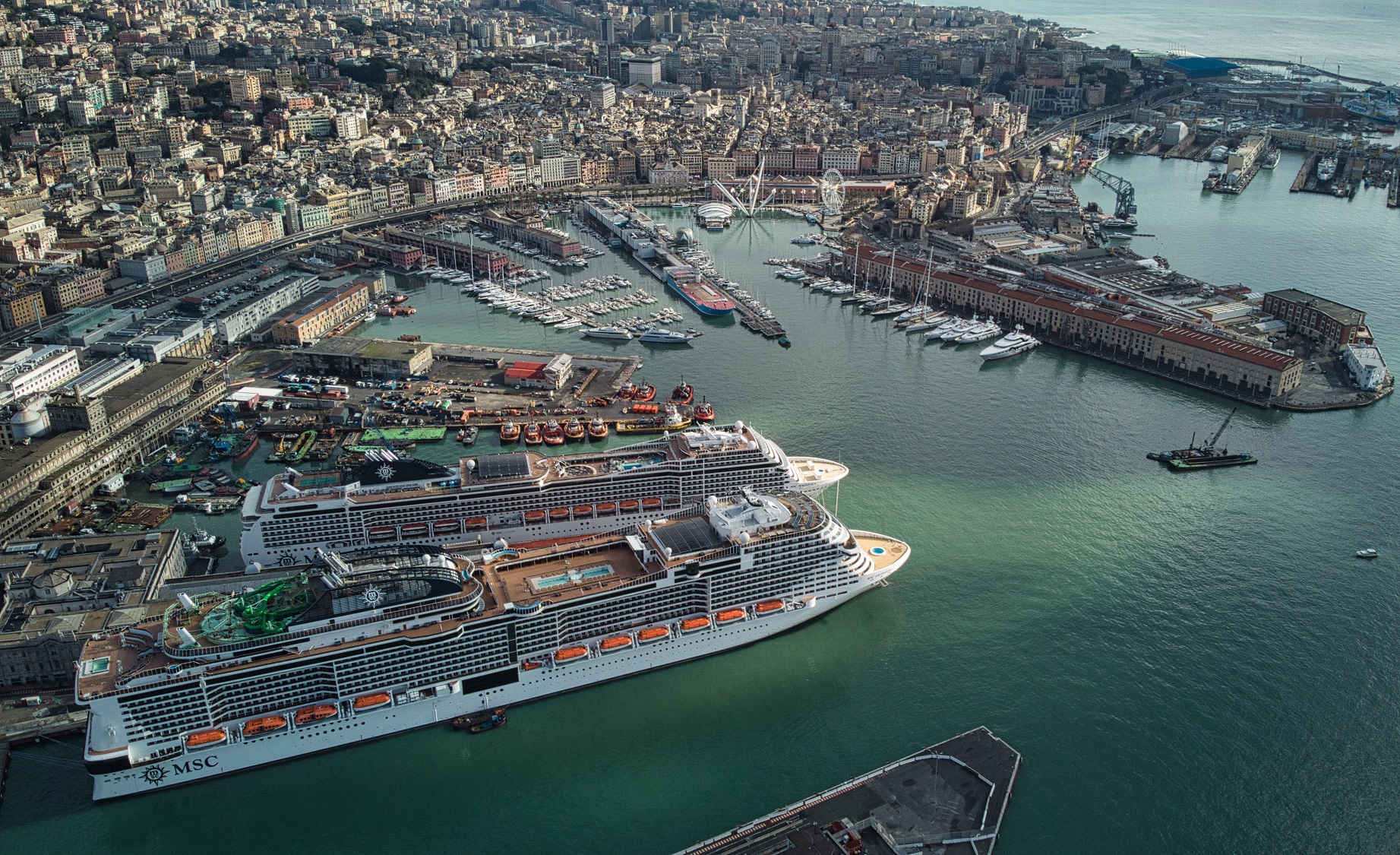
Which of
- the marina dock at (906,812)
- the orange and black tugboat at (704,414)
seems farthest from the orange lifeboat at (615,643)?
the orange and black tugboat at (704,414)

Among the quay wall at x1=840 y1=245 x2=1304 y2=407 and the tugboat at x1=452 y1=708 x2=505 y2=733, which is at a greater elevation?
the quay wall at x1=840 y1=245 x2=1304 y2=407

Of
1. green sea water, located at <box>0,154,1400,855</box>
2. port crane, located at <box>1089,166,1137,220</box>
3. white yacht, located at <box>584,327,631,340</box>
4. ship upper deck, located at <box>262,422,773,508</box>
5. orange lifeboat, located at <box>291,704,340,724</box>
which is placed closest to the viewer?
green sea water, located at <box>0,154,1400,855</box>

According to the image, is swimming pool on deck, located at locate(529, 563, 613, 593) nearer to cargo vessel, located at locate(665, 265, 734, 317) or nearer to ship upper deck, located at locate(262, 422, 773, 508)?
ship upper deck, located at locate(262, 422, 773, 508)

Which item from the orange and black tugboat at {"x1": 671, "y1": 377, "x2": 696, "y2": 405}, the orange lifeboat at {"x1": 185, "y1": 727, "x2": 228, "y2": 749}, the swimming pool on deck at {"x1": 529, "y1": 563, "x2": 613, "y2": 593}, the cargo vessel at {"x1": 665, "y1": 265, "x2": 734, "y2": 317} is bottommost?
the orange lifeboat at {"x1": 185, "y1": 727, "x2": 228, "y2": 749}

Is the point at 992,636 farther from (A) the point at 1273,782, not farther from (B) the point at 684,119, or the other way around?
(B) the point at 684,119

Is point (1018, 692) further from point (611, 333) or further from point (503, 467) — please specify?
point (611, 333)

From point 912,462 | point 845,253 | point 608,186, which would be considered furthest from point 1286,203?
point 912,462

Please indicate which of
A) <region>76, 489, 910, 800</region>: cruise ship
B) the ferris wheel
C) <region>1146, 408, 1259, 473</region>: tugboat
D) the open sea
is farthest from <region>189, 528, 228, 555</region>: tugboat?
the open sea
